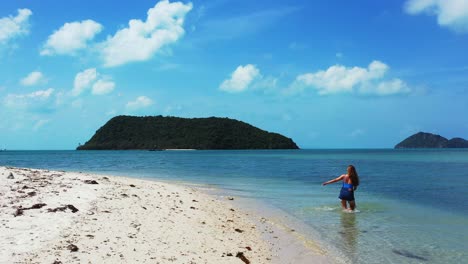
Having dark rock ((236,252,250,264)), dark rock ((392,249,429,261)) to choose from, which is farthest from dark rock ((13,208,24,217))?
dark rock ((392,249,429,261))

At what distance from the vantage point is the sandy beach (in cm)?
762

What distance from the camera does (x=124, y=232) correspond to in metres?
A: 9.36

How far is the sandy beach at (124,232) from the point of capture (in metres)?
7.62

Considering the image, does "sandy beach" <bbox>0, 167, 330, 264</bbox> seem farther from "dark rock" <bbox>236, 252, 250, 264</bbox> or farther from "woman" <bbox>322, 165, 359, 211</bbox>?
"woman" <bbox>322, 165, 359, 211</bbox>

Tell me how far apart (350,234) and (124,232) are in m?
6.89

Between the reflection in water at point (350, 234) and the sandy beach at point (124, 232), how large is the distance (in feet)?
2.57

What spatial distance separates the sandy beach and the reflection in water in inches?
30.9

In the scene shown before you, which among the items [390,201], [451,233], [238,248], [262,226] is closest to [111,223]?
[238,248]

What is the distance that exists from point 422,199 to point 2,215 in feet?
65.3

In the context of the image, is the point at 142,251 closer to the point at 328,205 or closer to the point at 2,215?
the point at 2,215

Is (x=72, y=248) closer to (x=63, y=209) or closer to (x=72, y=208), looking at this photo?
(x=63, y=209)

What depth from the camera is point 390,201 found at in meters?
20.7

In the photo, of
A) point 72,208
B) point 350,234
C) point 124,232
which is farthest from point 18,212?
point 350,234

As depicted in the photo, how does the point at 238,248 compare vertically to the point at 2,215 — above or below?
below
